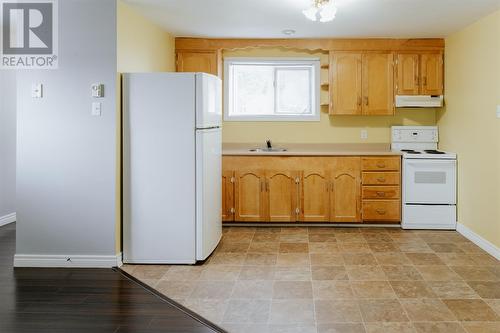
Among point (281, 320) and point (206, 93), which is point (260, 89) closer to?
point (206, 93)

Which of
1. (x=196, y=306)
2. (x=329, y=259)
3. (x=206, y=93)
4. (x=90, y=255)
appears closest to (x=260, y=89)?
(x=206, y=93)

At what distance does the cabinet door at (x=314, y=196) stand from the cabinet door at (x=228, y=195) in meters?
0.80

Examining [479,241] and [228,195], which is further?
[228,195]

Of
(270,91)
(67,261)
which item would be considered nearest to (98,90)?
(67,261)

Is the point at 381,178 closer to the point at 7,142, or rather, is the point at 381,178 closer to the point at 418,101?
the point at 418,101

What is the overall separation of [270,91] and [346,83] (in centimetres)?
97

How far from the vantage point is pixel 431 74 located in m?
5.78

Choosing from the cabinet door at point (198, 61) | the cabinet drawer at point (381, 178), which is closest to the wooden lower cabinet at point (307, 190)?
the cabinet drawer at point (381, 178)

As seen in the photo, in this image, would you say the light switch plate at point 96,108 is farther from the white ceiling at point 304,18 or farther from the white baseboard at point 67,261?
the white baseboard at point 67,261

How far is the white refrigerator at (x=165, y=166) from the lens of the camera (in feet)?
13.3

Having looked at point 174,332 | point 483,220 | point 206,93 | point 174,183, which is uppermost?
point 206,93

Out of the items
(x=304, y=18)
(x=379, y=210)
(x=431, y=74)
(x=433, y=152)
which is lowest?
(x=379, y=210)

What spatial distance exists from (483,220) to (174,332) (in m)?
3.36

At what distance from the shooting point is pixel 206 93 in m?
4.13
